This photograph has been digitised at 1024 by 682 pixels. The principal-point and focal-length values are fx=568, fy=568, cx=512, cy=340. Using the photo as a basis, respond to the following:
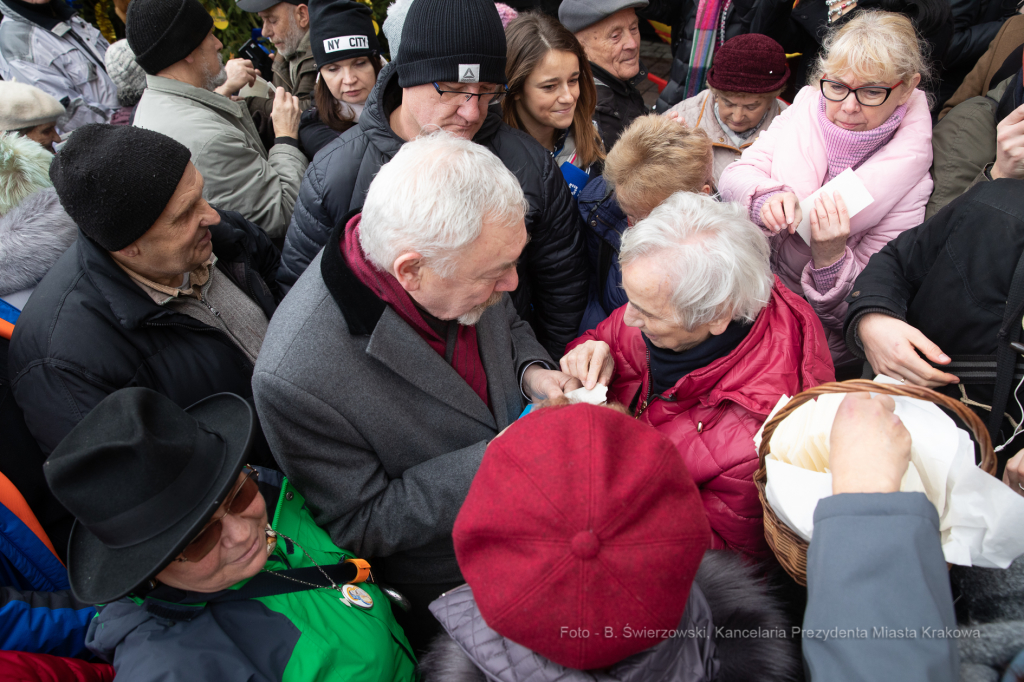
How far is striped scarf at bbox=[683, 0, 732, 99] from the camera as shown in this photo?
4.36m

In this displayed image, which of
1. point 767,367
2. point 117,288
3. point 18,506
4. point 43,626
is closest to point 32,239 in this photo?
point 117,288

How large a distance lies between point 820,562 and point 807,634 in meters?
0.14

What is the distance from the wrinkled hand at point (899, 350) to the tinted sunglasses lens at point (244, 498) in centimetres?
206

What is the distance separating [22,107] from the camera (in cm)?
321

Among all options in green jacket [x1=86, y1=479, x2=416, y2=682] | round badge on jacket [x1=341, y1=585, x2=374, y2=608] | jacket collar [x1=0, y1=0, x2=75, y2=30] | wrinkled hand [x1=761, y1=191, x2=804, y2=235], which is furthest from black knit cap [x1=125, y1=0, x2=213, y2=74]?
wrinkled hand [x1=761, y1=191, x2=804, y2=235]

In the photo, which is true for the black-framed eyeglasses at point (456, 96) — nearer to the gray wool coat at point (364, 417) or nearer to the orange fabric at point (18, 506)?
the gray wool coat at point (364, 417)

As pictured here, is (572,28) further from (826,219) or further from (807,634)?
(807,634)

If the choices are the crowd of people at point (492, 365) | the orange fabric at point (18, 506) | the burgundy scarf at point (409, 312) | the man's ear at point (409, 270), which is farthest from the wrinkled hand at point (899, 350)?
the orange fabric at point (18, 506)

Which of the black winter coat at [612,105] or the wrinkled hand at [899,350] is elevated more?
the black winter coat at [612,105]

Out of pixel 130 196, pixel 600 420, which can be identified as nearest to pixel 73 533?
pixel 130 196

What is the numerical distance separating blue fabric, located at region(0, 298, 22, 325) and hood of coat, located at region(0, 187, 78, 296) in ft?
0.13

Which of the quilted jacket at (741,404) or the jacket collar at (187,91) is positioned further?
the jacket collar at (187,91)

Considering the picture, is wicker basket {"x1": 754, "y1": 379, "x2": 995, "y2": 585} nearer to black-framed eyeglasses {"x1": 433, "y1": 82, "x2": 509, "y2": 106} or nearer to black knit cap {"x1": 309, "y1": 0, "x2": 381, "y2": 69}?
black-framed eyeglasses {"x1": 433, "y1": 82, "x2": 509, "y2": 106}

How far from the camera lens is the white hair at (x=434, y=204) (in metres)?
1.67
